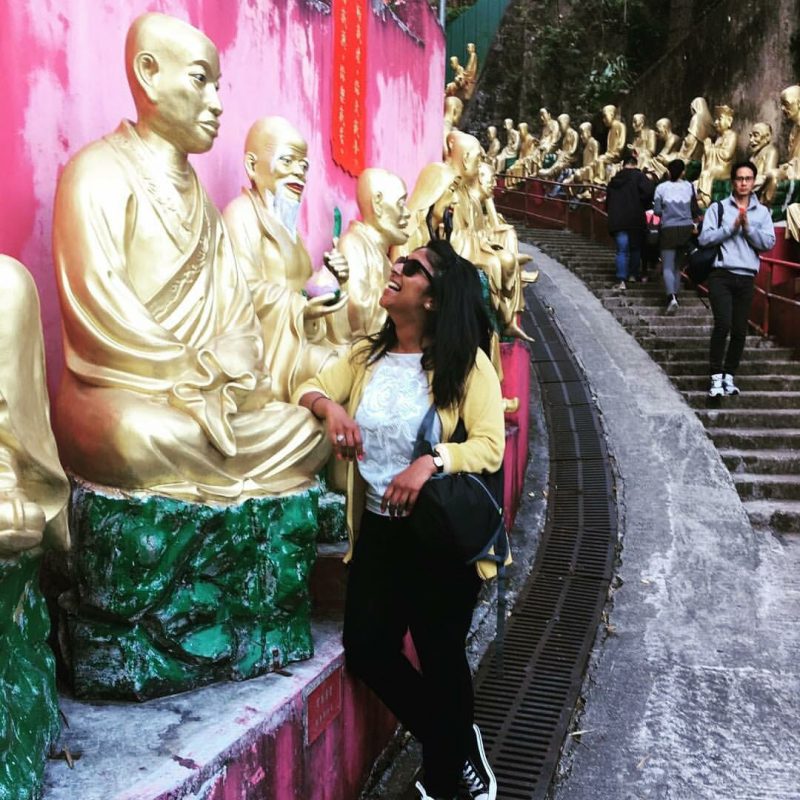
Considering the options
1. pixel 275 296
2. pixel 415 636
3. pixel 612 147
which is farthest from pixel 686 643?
pixel 612 147

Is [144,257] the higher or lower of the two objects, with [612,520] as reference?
higher

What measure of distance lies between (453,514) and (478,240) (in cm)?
425

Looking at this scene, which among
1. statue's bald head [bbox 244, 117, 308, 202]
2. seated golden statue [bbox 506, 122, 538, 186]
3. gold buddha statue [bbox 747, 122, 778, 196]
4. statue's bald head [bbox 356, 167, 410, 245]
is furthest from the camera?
seated golden statue [bbox 506, 122, 538, 186]

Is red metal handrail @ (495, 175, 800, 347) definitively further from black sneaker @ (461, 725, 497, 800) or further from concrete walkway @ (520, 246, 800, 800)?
black sneaker @ (461, 725, 497, 800)

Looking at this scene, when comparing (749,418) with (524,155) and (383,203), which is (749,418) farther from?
(524,155)

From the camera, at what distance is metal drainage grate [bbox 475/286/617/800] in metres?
3.27

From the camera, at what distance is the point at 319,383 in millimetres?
2703

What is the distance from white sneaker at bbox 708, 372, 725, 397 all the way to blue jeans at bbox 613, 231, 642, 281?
363 centimetres

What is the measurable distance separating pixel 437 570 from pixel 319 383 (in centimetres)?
64

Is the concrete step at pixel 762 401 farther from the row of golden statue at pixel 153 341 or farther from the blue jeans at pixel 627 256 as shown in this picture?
the row of golden statue at pixel 153 341

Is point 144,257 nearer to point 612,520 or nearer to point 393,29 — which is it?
point 612,520

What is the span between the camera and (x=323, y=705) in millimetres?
2691

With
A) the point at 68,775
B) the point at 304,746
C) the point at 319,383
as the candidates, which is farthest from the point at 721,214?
the point at 68,775

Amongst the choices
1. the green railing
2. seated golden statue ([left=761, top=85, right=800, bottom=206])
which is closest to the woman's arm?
seated golden statue ([left=761, top=85, right=800, bottom=206])
